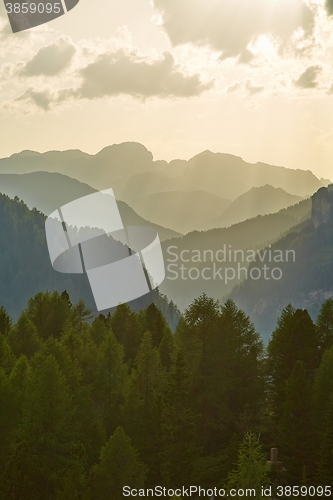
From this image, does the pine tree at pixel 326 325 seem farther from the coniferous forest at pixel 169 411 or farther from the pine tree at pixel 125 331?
the pine tree at pixel 125 331

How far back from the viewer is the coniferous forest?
1460 inches

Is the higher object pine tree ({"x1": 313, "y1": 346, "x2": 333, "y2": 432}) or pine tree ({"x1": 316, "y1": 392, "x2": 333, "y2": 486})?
pine tree ({"x1": 313, "y1": 346, "x2": 333, "y2": 432})

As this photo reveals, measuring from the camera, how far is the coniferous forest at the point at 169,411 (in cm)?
3709

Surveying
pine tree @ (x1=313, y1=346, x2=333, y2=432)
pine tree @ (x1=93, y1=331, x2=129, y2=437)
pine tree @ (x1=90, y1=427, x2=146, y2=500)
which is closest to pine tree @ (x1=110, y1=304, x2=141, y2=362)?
pine tree @ (x1=93, y1=331, x2=129, y2=437)

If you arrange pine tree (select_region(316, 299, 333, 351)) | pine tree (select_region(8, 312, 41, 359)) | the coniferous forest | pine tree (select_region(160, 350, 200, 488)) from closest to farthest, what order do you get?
the coniferous forest → pine tree (select_region(160, 350, 200, 488)) → pine tree (select_region(8, 312, 41, 359)) → pine tree (select_region(316, 299, 333, 351))

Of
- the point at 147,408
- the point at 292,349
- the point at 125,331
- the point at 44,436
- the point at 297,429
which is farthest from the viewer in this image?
the point at 125,331

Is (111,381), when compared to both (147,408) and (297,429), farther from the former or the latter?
(297,429)

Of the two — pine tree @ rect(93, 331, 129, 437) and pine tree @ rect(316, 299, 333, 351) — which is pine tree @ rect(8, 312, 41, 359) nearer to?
pine tree @ rect(93, 331, 129, 437)

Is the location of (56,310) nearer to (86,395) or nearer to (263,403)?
(86,395)

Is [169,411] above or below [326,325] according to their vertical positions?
below

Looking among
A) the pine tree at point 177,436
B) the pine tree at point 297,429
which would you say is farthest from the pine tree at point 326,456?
the pine tree at point 177,436

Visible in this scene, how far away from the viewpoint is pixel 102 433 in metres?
43.5

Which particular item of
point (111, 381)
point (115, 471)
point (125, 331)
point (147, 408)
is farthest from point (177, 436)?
point (125, 331)

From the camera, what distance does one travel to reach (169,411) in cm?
4175
